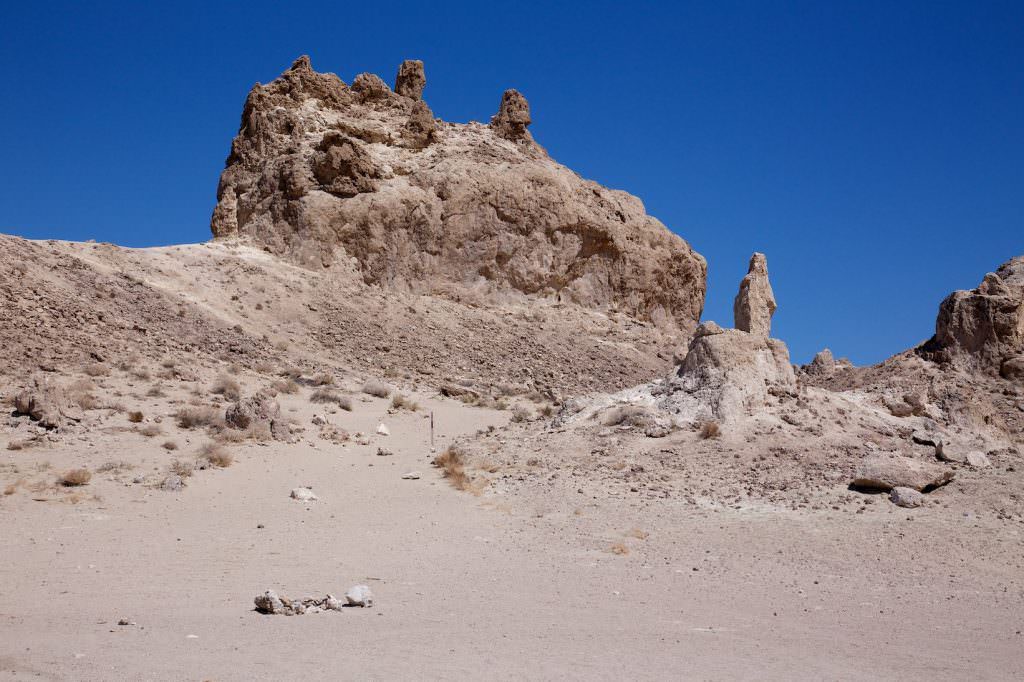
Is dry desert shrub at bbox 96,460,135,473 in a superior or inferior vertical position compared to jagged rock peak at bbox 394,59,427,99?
inferior

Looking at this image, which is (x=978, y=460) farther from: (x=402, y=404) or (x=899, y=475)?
(x=402, y=404)

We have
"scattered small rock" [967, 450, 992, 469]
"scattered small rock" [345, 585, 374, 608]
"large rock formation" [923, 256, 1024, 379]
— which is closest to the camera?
"scattered small rock" [345, 585, 374, 608]

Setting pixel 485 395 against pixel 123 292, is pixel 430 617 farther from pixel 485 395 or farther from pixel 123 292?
pixel 123 292

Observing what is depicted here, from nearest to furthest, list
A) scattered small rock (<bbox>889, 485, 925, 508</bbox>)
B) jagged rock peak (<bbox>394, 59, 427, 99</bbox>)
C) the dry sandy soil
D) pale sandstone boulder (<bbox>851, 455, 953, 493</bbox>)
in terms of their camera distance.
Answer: the dry sandy soil → scattered small rock (<bbox>889, 485, 925, 508</bbox>) → pale sandstone boulder (<bbox>851, 455, 953, 493</bbox>) → jagged rock peak (<bbox>394, 59, 427, 99</bbox>)

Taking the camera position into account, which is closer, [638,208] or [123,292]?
[123,292]

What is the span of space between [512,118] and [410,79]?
544 cm

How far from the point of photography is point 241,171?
3703 cm

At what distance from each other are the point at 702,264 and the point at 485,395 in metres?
21.4

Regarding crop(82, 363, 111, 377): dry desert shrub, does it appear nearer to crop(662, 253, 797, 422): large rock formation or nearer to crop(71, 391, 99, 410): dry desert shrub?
crop(71, 391, 99, 410): dry desert shrub

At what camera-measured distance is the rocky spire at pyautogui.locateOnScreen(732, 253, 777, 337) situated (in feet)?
114

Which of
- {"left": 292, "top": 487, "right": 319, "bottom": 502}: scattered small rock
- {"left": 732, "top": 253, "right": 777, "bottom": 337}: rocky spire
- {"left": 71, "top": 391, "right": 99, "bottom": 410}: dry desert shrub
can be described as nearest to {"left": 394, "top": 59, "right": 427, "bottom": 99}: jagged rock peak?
{"left": 732, "top": 253, "right": 777, "bottom": 337}: rocky spire

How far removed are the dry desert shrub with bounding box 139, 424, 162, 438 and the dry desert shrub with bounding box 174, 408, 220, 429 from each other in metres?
0.60

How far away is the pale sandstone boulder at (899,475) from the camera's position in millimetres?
11109

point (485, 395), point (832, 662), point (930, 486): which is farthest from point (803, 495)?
point (485, 395)
